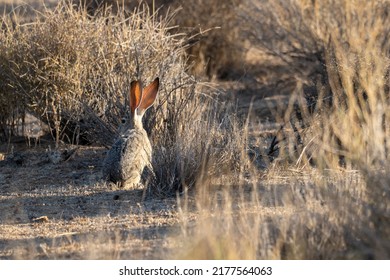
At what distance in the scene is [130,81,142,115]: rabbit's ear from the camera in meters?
7.41

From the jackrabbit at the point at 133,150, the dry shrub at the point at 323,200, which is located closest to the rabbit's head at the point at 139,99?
the jackrabbit at the point at 133,150

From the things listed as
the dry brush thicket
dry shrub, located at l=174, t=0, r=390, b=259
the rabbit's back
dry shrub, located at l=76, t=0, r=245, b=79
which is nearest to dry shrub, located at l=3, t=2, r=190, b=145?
the dry brush thicket

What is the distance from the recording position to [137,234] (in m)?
5.88

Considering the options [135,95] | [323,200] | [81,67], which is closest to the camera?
[323,200]

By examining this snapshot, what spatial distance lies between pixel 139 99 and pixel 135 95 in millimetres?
57

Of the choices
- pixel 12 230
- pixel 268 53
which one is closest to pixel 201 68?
pixel 268 53

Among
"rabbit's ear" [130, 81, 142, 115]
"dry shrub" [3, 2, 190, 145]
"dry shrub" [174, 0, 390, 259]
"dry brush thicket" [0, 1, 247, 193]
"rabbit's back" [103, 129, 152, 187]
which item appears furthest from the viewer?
"dry shrub" [3, 2, 190, 145]

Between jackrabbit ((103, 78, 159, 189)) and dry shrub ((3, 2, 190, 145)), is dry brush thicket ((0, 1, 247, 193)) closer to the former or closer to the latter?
dry shrub ((3, 2, 190, 145))

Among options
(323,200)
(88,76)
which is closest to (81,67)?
(88,76)

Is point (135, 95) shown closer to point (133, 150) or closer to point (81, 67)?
point (133, 150)

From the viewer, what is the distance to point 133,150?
723 centimetres

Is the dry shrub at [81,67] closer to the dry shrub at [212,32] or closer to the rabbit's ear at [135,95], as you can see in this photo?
the rabbit's ear at [135,95]

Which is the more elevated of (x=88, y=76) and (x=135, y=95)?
(x=88, y=76)

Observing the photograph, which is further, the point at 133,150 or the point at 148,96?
the point at 148,96
